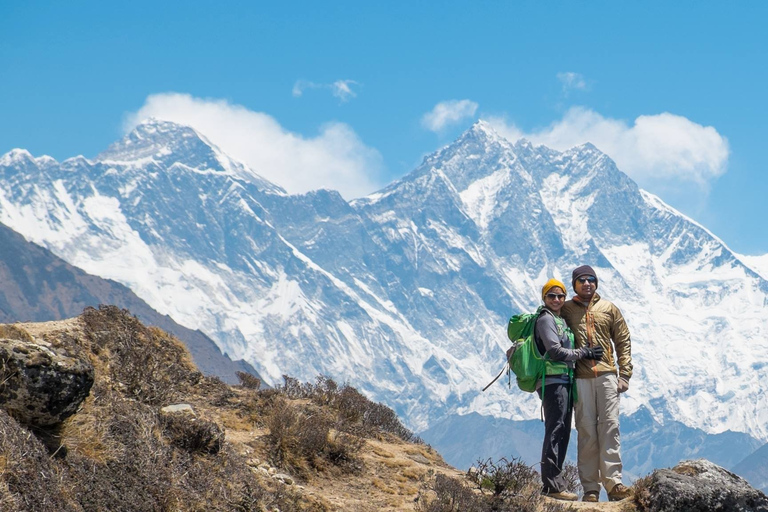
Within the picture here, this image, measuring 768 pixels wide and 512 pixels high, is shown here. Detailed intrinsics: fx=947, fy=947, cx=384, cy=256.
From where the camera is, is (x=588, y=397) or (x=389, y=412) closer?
(x=588, y=397)

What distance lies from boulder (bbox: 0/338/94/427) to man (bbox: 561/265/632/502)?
5736 millimetres

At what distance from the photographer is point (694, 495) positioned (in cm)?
926

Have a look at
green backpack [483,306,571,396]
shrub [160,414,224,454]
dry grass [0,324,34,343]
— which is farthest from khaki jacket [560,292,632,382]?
dry grass [0,324,34,343]

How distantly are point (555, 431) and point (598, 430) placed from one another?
1.77ft

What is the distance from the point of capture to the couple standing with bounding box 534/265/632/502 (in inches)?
415

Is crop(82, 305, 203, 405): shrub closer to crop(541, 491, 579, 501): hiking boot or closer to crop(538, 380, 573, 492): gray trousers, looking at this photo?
crop(538, 380, 573, 492): gray trousers

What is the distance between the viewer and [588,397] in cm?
1077

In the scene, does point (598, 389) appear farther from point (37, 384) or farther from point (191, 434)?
point (37, 384)

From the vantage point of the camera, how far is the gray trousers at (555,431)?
34.4 feet

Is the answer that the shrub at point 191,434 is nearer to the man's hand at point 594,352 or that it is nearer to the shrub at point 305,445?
the shrub at point 305,445

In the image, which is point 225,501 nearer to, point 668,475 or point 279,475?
point 279,475

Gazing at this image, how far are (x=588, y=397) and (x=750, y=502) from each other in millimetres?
2072

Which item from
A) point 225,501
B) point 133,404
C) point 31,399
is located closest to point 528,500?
point 225,501

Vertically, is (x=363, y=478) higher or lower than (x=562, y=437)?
lower
